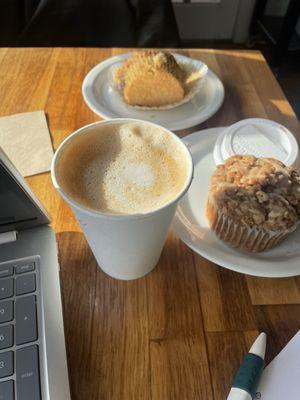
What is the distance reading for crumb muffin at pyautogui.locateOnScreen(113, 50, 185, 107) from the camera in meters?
0.67

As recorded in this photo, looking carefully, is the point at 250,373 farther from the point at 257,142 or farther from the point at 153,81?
the point at 153,81

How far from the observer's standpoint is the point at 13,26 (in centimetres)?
113

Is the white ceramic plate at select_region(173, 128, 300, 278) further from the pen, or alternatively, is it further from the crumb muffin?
the crumb muffin

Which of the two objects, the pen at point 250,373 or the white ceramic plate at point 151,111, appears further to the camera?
the white ceramic plate at point 151,111

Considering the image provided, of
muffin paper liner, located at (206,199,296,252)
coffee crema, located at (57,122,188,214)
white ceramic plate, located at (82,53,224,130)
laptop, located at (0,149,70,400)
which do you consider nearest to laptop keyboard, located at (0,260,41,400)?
laptop, located at (0,149,70,400)

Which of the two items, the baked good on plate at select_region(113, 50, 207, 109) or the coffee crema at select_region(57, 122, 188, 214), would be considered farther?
the baked good on plate at select_region(113, 50, 207, 109)

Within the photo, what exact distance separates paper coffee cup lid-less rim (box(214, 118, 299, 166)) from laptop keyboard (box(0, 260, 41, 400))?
33 centimetres

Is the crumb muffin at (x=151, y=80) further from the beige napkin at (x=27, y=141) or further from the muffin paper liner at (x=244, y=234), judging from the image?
the muffin paper liner at (x=244, y=234)

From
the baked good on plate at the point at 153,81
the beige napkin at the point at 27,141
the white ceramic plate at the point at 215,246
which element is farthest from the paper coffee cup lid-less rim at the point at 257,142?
the beige napkin at the point at 27,141

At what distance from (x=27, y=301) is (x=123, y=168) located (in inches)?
6.7

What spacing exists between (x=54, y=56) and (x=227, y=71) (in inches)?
15.2

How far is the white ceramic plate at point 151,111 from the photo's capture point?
2.12ft

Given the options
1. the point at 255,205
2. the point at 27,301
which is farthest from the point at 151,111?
the point at 27,301

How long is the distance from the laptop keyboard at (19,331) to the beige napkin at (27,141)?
0.67 ft
